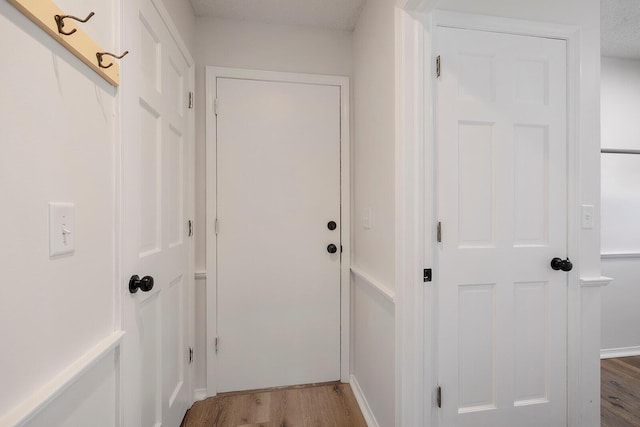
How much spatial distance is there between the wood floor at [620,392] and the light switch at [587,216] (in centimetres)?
118

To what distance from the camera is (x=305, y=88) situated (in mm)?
1930

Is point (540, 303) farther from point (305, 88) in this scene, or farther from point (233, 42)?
point (233, 42)

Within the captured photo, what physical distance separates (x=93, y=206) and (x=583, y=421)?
231 cm

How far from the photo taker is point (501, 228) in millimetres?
1346

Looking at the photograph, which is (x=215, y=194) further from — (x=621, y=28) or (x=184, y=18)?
(x=621, y=28)

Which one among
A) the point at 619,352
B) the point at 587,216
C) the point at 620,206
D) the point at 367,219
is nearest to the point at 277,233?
the point at 367,219

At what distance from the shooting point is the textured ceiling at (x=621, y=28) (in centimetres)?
182

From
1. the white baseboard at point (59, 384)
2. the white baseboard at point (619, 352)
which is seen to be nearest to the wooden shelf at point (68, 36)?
the white baseboard at point (59, 384)

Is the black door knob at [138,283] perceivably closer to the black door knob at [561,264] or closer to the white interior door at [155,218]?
the white interior door at [155,218]

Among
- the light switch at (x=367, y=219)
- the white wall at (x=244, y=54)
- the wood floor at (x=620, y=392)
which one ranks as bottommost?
the wood floor at (x=620, y=392)

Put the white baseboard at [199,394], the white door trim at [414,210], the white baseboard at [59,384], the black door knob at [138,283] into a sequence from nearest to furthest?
1. the white baseboard at [59,384]
2. the black door knob at [138,283]
3. the white door trim at [414,210]
4. the white baseboard at [199,394]

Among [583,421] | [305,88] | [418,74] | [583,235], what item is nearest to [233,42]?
[305,88]

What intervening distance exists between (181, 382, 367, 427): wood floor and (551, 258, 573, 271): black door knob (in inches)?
51.4

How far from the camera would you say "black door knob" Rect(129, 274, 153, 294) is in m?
1.01
